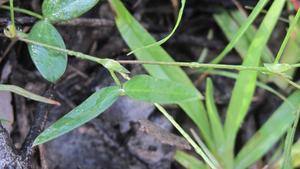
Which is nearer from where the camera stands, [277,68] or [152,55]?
[277,68]

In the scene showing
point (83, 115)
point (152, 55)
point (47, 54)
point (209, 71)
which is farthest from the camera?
point (209, 71)

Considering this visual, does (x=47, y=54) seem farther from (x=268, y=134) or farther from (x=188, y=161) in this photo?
(x=268, y=134)

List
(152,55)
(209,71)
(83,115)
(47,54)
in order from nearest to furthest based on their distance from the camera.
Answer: (83,115) < (47,54) < (152,55) < (209,71)

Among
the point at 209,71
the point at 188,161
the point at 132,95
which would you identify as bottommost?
the point at 188,161

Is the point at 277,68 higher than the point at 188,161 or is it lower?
higher

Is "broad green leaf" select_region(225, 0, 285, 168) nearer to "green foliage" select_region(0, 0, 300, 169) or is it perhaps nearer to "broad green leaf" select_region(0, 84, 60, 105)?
"green foliage" select_region(0, 0, 300, 169)

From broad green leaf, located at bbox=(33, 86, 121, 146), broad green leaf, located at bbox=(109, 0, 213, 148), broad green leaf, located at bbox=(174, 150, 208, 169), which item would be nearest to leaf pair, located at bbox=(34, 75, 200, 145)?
broad green leaf, located at bbox=(33, 86, 121, 146)

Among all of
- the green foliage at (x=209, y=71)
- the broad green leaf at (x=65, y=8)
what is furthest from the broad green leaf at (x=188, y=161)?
the broad green leaf at (x=65, y=8)

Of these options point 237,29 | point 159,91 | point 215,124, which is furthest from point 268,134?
point 159,91
